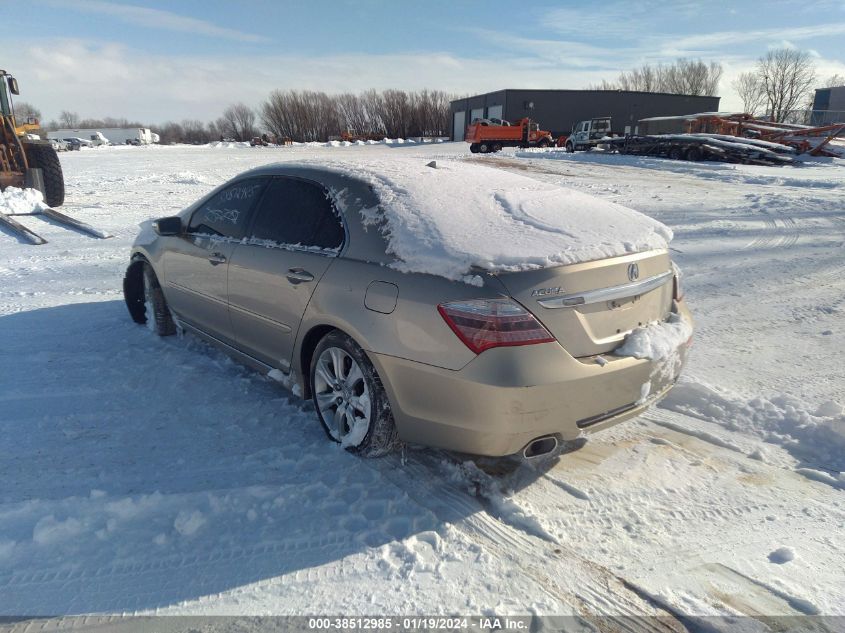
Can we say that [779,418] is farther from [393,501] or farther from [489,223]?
[393,501]

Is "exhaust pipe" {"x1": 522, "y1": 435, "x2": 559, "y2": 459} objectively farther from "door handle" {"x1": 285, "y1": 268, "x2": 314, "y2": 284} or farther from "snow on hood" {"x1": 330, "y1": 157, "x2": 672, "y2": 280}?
"door handle" {"x1": 285, "y1": 268, "x2": 314, "y2": 284}

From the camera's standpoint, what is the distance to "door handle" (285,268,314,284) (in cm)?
318

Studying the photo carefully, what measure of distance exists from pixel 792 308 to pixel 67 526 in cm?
600

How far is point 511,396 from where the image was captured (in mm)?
2408

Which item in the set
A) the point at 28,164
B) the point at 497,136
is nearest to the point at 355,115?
the point at 497,136

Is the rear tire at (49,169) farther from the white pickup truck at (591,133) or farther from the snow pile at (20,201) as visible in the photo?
the white pickup truck at (591,133)

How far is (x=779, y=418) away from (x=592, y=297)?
183 cm

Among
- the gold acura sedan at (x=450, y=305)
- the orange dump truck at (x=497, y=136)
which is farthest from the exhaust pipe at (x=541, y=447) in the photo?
the orange dump truck at (x=497, y=136)

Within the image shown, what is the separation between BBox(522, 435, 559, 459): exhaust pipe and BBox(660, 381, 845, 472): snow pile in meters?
1.53

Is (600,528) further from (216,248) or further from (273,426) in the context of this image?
(216,248)

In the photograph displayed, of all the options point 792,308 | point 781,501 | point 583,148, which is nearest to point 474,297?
point 781,501

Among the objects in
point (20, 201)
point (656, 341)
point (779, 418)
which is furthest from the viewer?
point (20, 201)

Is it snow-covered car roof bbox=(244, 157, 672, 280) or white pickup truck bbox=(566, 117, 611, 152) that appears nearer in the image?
snow-covered car roof bbox=(244, 157, 672, 280)

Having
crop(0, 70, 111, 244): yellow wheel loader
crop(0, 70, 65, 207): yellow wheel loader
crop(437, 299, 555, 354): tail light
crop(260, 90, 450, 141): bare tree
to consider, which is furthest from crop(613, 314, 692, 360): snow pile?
crop(260, 90, 450, 141): bare tree
